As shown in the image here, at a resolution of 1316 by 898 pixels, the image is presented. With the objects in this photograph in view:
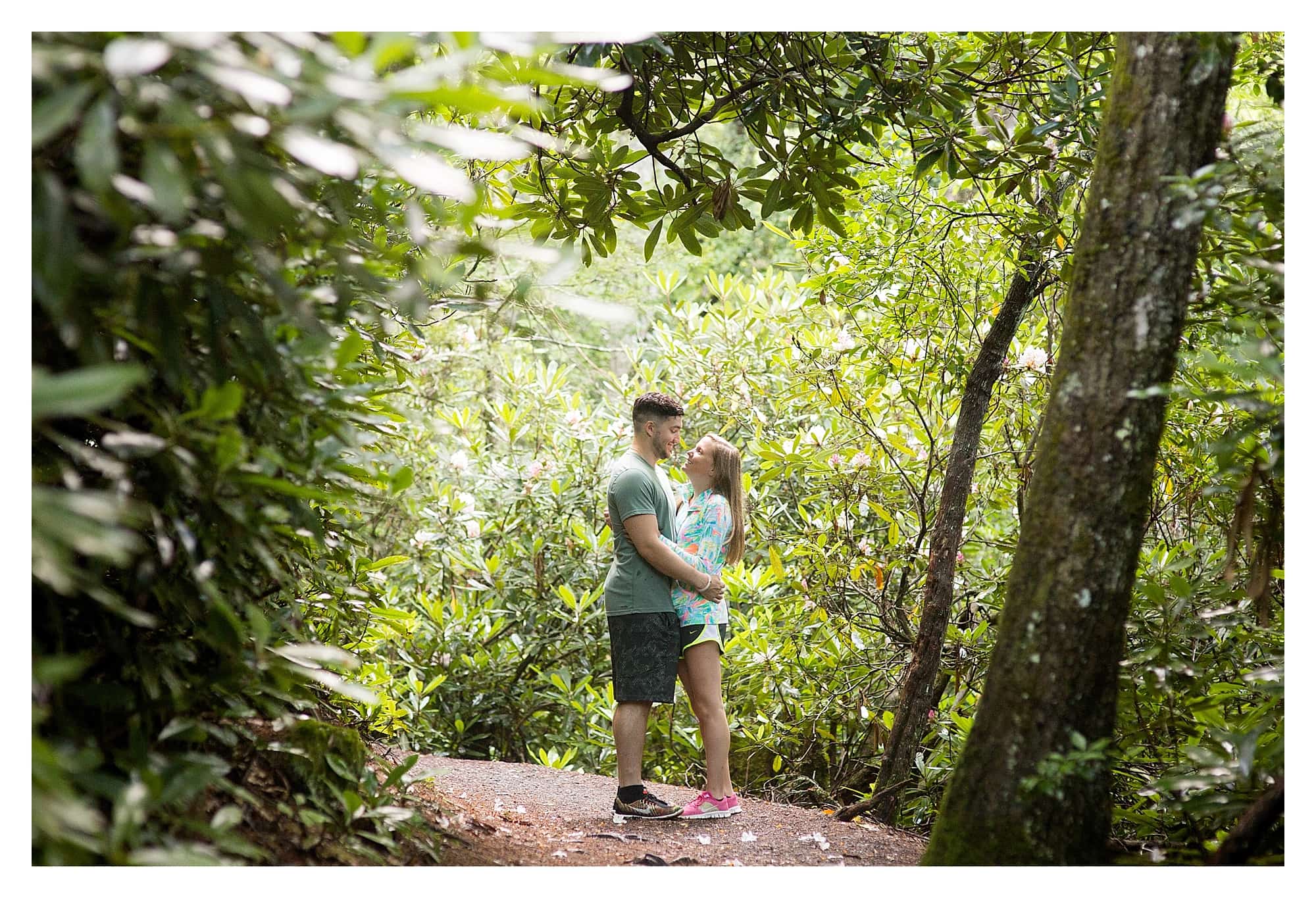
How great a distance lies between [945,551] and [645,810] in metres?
1.42

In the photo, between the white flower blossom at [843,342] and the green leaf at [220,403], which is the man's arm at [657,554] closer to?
the white flower blossom at [843,342]

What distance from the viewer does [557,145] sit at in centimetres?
351

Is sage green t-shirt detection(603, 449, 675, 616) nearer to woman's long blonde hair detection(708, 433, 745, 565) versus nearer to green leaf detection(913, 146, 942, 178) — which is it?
woman's long blonde hair detection(708, 433, 745, 565)

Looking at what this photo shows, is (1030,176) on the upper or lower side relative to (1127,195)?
upper

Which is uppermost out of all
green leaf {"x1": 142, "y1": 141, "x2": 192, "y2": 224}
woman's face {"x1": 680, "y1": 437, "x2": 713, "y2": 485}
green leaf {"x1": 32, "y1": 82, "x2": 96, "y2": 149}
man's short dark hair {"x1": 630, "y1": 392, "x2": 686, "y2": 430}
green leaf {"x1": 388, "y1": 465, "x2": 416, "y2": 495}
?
green leaf {"x1": 32, "y1": 82, "x2": 96, "y2": 149}

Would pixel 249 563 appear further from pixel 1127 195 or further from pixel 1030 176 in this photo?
pixel 1030 176

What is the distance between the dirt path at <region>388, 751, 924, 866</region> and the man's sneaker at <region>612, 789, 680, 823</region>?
0.04 meters

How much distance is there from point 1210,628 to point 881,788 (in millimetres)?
1382

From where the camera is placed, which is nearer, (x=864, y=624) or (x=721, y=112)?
(x=721, y=112)

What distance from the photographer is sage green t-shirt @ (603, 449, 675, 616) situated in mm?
3316

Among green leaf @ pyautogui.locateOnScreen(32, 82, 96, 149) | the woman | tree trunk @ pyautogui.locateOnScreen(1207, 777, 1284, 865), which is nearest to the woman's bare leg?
the woman

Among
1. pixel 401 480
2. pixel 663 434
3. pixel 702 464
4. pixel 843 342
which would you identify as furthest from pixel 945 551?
pixel 401 480
